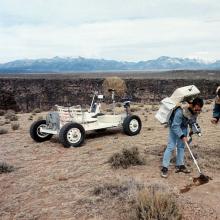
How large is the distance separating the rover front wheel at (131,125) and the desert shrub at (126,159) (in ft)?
13.8

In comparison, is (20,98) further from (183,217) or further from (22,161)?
(183,217)

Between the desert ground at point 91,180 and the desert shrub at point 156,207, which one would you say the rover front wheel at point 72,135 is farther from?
the desert shrub at point 156,207

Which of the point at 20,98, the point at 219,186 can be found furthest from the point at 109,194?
the point at 20,98

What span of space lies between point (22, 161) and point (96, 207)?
4270 millimetres

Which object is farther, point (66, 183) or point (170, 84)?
point (170, 84)

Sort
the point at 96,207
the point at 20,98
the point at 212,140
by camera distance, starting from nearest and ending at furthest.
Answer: the point at 96,207
the point at 212,140
the point at 20,98

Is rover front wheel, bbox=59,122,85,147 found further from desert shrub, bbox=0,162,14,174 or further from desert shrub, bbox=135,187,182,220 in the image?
desert shrub, bbox=135,187,182,220

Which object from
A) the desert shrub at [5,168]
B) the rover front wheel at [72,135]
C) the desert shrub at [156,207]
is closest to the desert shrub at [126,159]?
the desert shrub at [5,168]

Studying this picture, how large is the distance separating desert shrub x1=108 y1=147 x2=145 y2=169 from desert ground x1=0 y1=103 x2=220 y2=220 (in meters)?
0.12

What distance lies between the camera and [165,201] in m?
6.54

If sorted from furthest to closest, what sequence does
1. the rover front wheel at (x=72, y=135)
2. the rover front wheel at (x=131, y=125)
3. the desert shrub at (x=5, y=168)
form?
the rover front wheel at (x=131, y=125)
the rover front wheel at (x=72, y=135)
the desert shrub at (x=5, y=168)

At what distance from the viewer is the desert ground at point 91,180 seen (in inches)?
284

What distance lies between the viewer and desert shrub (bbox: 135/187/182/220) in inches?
251

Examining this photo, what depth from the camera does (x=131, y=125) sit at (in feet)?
47.4
